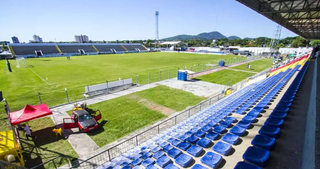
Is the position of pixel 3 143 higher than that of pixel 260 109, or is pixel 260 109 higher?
pixel 260 109

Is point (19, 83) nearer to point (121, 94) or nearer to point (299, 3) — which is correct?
point (121, 94)

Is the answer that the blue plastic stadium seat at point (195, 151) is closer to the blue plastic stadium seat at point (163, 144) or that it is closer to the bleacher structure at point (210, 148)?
the bleacher structure at point (210, 148)

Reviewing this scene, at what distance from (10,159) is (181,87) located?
1761 cm

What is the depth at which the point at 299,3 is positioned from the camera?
1169 cm

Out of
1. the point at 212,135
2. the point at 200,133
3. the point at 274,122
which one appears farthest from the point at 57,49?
the point at 274,122

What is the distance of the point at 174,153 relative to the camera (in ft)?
19.9

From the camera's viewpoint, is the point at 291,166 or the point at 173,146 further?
the point at 173,146

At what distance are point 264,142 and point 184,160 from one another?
120 inches

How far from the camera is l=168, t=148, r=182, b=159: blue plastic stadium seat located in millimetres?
5941

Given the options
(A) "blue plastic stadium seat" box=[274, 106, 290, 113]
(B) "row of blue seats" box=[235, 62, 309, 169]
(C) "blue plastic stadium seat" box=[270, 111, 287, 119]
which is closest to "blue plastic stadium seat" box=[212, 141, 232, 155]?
(B) "row of blue seats" box=[235, 62, 309, 169]

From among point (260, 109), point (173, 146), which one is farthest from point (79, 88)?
point (260, 109)

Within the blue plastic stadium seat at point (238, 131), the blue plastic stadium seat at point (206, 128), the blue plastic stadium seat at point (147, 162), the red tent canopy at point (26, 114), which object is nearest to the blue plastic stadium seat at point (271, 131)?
the blue plastic stadium seat at point (238, 131)

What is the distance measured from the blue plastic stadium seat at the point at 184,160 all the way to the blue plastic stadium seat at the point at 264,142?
95.6 inches

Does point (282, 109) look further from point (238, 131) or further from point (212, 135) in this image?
point (212, 135)
